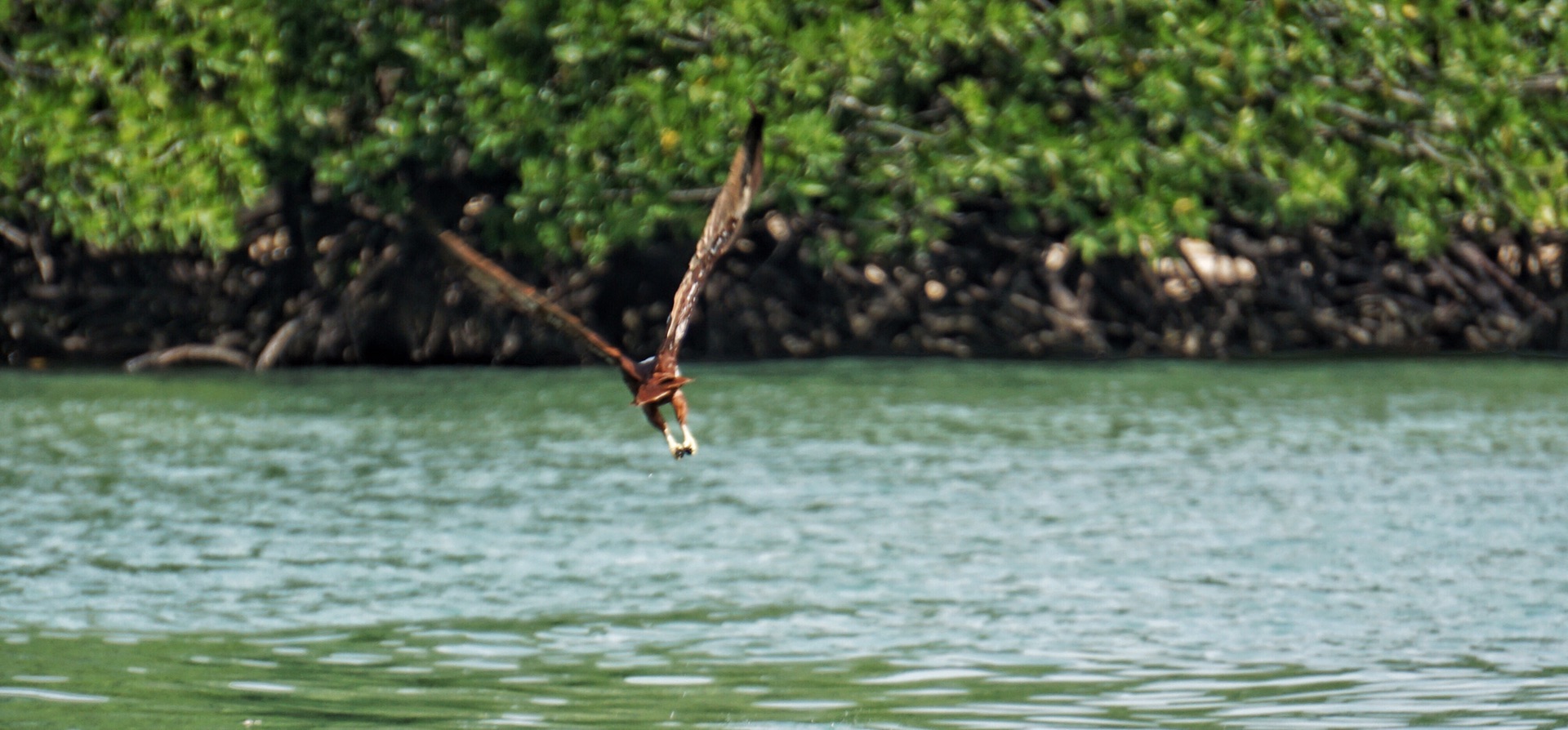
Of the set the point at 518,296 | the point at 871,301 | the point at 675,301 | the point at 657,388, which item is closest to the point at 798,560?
the point at 657,388

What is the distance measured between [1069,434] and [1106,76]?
8.41 feet

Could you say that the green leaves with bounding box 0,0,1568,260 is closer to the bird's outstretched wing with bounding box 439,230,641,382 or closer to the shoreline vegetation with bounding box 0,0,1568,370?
the shoreline vegetation with bounding box 0,0,1568,370

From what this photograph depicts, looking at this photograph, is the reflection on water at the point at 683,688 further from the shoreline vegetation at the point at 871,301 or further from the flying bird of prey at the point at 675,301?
the shoreline vegetation at the point at 871,301

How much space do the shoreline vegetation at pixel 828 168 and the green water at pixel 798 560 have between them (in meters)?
1.21

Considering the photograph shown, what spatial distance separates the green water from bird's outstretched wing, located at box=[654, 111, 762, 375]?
110 centimetres

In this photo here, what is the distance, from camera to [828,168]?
13.0 metres

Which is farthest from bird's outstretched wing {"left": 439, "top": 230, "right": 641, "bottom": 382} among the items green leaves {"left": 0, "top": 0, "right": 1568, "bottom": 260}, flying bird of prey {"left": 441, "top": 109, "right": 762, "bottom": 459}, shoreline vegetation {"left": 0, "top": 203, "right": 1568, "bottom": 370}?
shoreline vegetation {"left": 0, "top": 203, "right": 1568, "bottom": 370}

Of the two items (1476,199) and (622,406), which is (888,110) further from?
(1476,199)

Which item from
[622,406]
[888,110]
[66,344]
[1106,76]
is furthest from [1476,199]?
[66,344]

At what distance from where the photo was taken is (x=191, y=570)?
8117 millimetres

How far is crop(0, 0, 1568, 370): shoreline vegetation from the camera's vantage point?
13023mm

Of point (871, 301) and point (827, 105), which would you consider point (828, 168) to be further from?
point (871, 301)

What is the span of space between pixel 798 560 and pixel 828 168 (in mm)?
5069

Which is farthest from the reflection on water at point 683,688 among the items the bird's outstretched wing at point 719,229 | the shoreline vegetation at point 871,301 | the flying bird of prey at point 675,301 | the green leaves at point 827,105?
the shoreline vegetation at point 871,301
